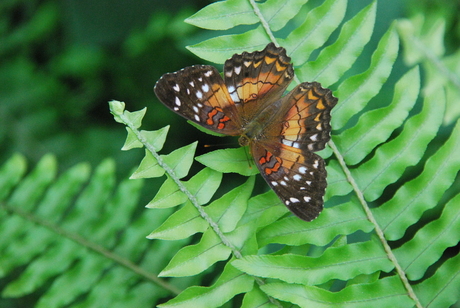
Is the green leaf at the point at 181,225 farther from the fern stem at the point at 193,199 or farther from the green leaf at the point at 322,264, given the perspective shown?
the green leaf at the point at 322,264

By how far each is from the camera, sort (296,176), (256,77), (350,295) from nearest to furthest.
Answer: (350,295), (296,176), (256,77)

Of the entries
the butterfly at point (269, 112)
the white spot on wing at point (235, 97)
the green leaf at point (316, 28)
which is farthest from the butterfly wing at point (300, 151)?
the white spot on wing at point (235, 97)

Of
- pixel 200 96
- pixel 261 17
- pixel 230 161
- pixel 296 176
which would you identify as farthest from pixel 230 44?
pixel 296 176

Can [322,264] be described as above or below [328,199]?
below

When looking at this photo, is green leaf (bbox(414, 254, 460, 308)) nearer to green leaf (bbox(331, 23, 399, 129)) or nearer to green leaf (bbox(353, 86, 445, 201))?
green leaf (bbox(353, 86, 445, 201))

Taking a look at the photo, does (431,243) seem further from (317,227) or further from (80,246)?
(80,246)

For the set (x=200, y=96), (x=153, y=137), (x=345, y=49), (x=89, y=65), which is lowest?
(x=153, y=137)
